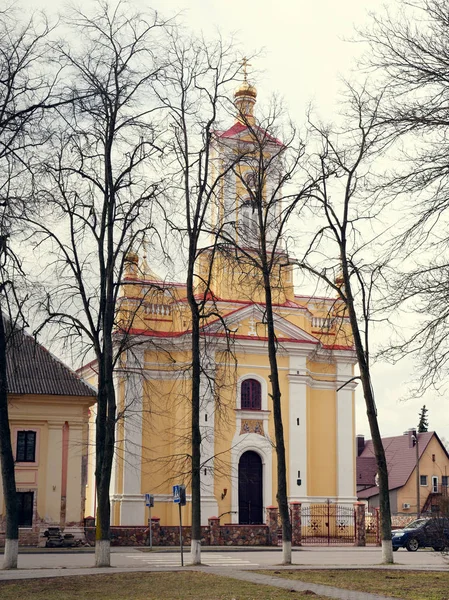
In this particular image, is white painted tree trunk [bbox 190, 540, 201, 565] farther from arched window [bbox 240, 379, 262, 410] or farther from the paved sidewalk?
arched window [bbox 240, 379, 262, 410]

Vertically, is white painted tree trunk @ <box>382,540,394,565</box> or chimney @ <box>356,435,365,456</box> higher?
chimney @ <box>356,435,365,456</box>

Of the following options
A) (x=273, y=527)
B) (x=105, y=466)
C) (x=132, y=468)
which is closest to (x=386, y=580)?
(x=105, y=466)

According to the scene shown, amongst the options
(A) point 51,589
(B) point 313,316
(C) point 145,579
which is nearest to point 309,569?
(C) point 145,579

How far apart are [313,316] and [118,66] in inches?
969

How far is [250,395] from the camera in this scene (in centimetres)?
4256

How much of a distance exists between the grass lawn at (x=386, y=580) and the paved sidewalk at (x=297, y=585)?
1.19 ft

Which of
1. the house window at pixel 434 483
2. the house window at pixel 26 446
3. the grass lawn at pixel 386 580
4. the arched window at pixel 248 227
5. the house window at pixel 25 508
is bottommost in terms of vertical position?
the grass lawn at pixel 386 580

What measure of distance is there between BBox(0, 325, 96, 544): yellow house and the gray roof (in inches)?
1.6

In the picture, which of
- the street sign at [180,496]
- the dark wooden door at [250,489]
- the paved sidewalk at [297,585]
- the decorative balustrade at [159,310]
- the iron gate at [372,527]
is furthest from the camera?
the decorative balustrade at [159,310]

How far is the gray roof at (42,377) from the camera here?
36125 millimetres

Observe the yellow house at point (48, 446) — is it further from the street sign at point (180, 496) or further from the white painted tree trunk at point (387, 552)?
the white painted tree trunk at point (387, 552)

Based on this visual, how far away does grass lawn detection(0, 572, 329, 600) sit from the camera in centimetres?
1515

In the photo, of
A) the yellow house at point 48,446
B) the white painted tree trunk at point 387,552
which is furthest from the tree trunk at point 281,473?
the yellow house at point 48,446

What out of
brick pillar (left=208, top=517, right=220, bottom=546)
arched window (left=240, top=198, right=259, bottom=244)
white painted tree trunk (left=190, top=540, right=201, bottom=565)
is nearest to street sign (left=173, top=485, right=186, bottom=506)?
white painted tree trunk (left=190, top=540, right=201, bottom=565)
